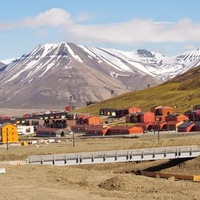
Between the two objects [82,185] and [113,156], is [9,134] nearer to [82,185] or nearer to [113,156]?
[113,156]

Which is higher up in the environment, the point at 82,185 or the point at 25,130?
the point at 25,130

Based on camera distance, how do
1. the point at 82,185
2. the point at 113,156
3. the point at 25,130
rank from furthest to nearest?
the point at 25,130 < the point at 113,156 < the point at 82,185

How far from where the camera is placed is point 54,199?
51.3m

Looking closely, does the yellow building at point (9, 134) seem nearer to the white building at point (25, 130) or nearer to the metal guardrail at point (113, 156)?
the white building at point (25, 130)

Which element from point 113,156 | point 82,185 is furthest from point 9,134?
point 82,185

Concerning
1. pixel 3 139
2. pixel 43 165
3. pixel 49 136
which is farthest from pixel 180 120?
pixel 43 165

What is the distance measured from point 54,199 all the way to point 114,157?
3516 cm

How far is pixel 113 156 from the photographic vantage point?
85.7m

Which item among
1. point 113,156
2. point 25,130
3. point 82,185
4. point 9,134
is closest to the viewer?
point 82,185

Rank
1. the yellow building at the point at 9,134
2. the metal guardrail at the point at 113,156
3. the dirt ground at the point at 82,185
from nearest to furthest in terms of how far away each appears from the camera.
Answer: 1. the dirt ground at the point at 82,185
2. the metal guardrail at the point at 113,156
3. the yellow building at the point at 9,134

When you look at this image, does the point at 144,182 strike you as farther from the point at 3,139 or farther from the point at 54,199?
the point at 3,139

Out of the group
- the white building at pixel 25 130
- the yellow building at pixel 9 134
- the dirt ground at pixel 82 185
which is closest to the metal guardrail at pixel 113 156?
the dirt ground at pixel 82 185

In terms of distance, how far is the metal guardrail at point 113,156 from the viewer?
82562 mm

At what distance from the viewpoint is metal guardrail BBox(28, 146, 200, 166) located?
82.6 m
